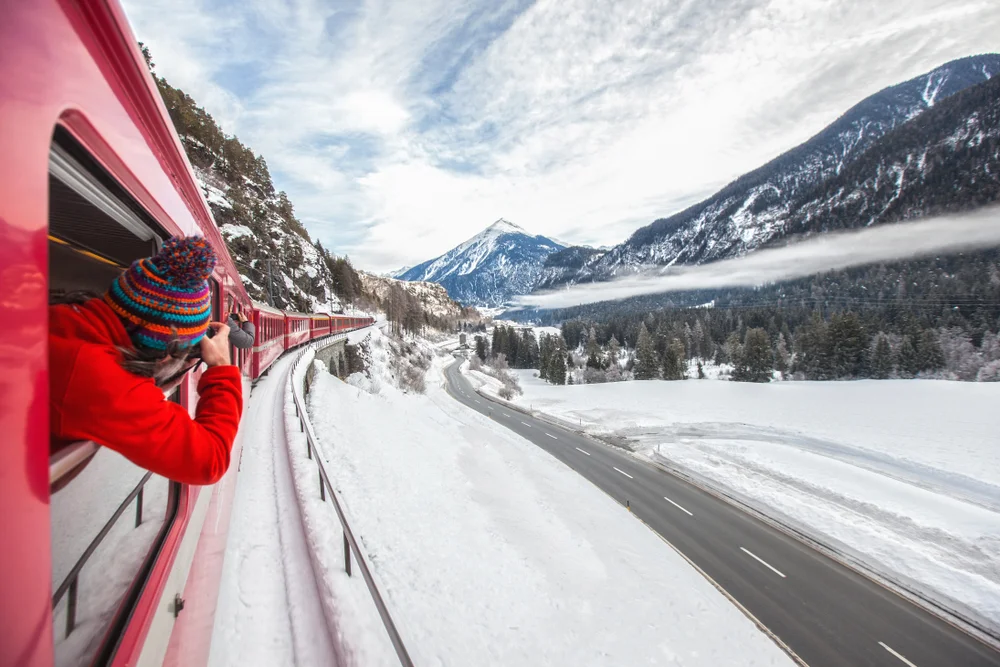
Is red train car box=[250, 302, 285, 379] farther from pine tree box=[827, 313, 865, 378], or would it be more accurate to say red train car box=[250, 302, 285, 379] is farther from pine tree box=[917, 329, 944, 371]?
pine tree box=[917, 329, 944, 371]

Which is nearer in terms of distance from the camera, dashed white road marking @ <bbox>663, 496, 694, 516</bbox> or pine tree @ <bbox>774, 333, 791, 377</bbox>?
dashed white road marking @ <bbox>663, 496, 694, 516</bbox>

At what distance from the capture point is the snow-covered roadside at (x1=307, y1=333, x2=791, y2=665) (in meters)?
6.84

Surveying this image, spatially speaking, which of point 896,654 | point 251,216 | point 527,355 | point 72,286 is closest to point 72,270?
point 72,286

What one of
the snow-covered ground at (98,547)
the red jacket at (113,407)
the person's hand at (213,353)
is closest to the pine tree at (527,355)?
the snow-covered ground at (98,547)

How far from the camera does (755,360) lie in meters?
62.2

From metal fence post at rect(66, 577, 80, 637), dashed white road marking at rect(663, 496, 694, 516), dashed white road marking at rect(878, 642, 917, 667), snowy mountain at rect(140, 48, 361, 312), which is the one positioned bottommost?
dashed white road marking at rect(663, 496, 694, 516)

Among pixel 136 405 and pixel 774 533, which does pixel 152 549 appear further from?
pixel 774 533

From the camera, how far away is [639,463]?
27.6 m

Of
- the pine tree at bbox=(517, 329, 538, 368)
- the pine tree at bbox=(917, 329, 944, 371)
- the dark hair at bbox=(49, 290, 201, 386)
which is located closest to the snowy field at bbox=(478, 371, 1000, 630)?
the pine tree at bbox=(917, 329, 944, 371)

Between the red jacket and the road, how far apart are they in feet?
51.7

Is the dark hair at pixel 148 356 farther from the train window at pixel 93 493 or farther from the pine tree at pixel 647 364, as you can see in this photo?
the pine tree at pixel 647 364

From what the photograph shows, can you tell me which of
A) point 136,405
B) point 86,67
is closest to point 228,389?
point 136,405

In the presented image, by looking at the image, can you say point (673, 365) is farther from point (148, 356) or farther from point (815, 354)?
point (148, 356)

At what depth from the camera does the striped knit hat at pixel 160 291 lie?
1582mm
